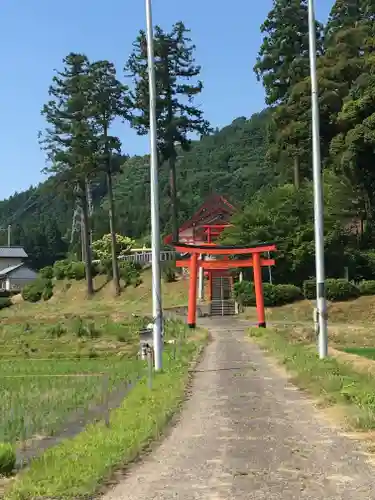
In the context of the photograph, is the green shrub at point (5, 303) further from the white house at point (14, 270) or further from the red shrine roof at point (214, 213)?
the white house at point (14, 270)

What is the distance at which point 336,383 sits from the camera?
12.3 meters

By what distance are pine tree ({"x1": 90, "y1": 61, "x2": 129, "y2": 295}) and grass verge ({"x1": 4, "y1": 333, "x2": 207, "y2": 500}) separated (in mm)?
40275

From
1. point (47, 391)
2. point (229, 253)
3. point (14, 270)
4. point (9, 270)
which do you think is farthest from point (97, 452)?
point (14, 270)

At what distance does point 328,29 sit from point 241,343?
35598mm

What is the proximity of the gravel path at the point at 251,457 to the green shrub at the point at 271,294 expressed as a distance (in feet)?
95.4

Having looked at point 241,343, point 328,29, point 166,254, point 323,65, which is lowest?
point 241,343

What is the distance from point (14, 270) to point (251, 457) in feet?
280

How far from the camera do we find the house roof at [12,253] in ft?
319

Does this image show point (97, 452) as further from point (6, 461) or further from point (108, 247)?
point (108, 247)

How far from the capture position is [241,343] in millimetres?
25422

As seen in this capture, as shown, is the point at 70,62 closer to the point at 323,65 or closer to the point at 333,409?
the point at 323,65

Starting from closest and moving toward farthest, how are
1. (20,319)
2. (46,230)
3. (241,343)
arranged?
(241,343)
(20,319)
(46,230)

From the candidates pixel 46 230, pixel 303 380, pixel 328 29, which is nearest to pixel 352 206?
pixel 328 29

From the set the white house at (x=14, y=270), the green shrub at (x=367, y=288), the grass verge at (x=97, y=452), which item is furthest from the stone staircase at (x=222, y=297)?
the white house at (x=14, y=270)
